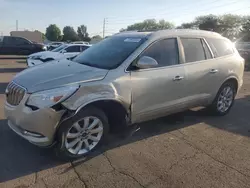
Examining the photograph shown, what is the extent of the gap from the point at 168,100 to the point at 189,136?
0.76m

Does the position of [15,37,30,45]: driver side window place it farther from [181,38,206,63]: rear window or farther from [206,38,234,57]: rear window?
[181,38,206,63]: rear window

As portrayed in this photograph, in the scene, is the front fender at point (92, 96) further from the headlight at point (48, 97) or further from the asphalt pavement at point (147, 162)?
the asphalt pavement at point (147, 162)

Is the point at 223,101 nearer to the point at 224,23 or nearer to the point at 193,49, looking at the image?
the point at 193,49

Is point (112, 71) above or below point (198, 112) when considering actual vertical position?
above

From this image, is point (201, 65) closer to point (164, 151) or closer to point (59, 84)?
point (164, 151)

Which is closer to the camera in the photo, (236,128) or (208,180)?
(208,180)

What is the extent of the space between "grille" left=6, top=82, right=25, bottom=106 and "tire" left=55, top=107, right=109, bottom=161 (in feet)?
2.33

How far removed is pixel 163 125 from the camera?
5.72m

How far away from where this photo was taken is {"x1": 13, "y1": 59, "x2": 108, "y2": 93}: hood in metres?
3.94

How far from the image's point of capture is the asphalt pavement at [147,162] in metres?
3.62

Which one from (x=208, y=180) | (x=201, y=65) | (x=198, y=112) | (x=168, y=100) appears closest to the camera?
(x=208, y=180)

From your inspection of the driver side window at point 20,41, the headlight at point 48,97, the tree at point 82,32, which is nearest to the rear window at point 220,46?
the headlight at point 48,97

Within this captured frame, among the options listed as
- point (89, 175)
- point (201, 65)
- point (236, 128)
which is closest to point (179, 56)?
point (201, 65)

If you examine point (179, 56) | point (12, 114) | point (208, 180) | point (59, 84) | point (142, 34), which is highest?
point (142, 34)
